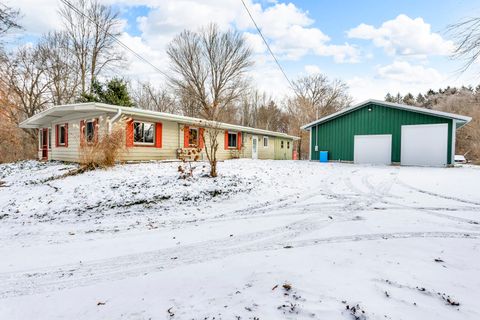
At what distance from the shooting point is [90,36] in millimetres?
20969

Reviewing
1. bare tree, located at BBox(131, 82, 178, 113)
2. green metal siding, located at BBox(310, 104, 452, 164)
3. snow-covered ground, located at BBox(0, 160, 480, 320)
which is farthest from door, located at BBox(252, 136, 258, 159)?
snow-covered ground, located at BBox(0, 160, 480, 320)

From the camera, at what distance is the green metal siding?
14.0m

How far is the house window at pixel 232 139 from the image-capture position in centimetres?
1748

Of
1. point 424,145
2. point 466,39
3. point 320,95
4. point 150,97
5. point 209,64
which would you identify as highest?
point 209,64

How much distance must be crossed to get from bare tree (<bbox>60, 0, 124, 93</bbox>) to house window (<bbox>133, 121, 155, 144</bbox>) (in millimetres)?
11595

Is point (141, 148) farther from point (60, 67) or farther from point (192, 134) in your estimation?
point (60, 67)

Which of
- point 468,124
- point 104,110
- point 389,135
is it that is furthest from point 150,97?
point 468,124

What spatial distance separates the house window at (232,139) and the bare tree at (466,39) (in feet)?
45.1

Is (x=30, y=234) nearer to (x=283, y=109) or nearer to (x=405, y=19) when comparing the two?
(x=405, y=19)

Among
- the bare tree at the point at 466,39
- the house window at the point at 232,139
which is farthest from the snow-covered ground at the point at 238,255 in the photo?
the house window at the point at 232,139

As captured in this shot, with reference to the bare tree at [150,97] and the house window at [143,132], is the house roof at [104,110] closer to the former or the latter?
the house window at [143,132]

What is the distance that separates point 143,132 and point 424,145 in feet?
49.5

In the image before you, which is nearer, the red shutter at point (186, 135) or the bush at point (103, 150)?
the bush at point (103, 150)

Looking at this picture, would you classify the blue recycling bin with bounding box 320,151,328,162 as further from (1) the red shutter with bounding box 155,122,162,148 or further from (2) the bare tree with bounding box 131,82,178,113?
(2) the bare tree with bounding box 131,82,178,113
